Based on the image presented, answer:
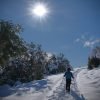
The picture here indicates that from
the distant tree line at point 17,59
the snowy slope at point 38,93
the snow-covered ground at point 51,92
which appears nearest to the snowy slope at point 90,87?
the snow-covered ground at point 51,92

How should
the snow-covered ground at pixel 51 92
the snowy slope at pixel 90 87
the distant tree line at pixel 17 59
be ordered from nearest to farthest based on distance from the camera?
the snowy slope at pixel 90 87
the snow-covered ground at pixel 51 92
the distant tree line at pixel 17 59

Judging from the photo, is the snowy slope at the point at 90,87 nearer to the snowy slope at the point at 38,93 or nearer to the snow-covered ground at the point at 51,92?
the snow-covered ground at the point at 51,92

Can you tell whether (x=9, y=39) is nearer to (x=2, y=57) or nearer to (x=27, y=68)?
(x=2, y=57)

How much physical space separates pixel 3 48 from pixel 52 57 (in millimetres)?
75583

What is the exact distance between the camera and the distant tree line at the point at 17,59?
83.7 feet

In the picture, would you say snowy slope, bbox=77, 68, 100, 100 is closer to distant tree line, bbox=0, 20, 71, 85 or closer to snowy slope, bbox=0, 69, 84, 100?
snowy slope, bbox=0, 69, 84, 100

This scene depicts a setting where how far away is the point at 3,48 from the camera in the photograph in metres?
24.8

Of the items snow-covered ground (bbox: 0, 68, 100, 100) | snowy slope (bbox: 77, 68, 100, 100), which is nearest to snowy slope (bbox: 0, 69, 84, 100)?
snow-covered ground (bbox: 0, 68, 100, 100)

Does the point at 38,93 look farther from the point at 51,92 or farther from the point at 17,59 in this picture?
the point at 17,59

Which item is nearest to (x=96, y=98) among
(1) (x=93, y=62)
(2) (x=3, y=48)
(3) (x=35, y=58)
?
(2) (x=3, y=48)

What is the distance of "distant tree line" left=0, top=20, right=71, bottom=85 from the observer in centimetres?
2552

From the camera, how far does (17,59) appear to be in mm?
45531

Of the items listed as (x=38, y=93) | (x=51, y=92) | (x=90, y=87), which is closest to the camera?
(x=38, y=93)

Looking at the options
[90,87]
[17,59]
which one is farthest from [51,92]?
[17,59]
